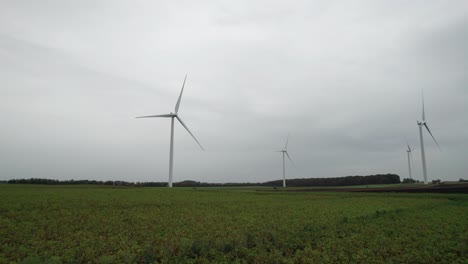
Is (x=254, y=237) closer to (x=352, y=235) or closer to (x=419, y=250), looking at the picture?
(x=352, y=235)

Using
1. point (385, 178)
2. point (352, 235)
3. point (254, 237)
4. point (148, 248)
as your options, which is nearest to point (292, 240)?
point (254, 237)

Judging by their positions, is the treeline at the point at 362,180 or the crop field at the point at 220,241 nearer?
the crop field at the point at 220,241

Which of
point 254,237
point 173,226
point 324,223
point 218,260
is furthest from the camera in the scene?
point 324,223

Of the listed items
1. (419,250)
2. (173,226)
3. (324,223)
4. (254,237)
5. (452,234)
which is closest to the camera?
(419,250)

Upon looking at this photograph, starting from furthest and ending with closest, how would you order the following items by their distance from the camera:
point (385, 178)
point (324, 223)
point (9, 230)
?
1. point (385, 178)
2. point (324, 223)
3. point (9, 230)

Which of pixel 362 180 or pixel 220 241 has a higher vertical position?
pixel 220 241

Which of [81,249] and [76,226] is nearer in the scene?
[81,249]

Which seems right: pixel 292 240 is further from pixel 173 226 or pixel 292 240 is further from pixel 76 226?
pixel 76 226

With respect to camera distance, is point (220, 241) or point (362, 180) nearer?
point (220, 241)

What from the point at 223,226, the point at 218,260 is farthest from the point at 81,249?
the point at 223,226

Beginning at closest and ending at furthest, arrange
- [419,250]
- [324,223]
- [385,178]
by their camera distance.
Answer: [419,250] < [324,223] < [385,178]

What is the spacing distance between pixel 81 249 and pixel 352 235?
14.2m

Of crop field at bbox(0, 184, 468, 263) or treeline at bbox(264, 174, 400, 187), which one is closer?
crop field at bbox(0, 184, 468, 263)

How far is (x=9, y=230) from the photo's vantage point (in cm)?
1772
